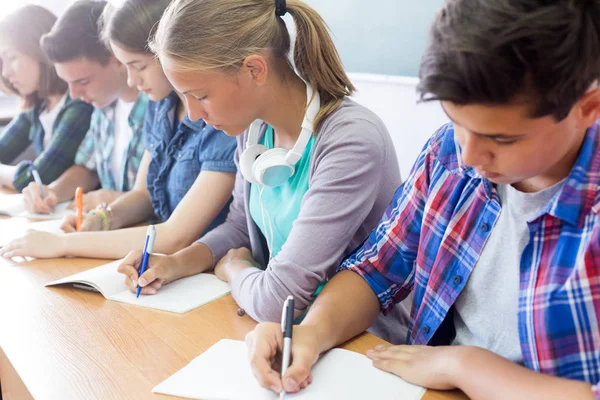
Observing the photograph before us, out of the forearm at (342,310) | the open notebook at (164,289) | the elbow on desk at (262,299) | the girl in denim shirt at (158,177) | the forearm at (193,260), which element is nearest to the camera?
the forearm at (342,310)

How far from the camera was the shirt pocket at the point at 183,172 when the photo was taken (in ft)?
5.10

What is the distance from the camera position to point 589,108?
0.69 m

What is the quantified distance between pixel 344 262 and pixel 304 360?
0.28 metres

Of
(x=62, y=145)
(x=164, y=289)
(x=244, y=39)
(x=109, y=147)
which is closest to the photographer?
(x=244, y=39)

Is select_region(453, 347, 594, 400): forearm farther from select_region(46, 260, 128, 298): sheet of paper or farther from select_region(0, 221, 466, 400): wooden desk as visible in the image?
select_region(46, 260, 128, 298): sheet of paper

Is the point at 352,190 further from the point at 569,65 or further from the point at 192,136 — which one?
the point at 192,136

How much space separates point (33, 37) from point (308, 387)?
2.02 meters

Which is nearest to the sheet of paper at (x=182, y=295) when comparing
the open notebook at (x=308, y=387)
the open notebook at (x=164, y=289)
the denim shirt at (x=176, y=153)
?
the open notebook at (x=164, y=289)

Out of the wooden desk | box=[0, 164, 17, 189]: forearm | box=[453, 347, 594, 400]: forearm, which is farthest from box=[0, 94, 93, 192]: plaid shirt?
box=[453, 347, 594, 400]: forearm

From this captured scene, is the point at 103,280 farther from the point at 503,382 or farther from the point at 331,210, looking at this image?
the point at 503,382

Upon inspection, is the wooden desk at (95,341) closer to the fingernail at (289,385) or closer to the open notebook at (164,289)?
the open notebook at (164,289)

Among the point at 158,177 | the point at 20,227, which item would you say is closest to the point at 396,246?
the point at 158,177

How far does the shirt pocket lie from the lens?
1554mm

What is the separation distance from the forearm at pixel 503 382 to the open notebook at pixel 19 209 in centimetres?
143
